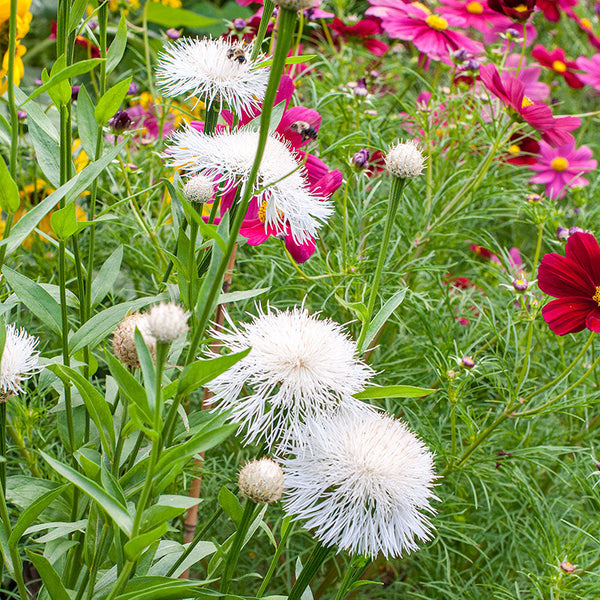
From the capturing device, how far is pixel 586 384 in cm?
86

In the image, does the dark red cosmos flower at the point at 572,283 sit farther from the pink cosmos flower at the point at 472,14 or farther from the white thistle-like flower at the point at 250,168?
the pink cosmos flower at the point at 472,14

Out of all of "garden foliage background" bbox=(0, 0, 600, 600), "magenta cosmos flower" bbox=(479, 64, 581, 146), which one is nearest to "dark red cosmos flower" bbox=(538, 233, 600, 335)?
"garden foliage background" bbox=(0, 0, 600, 600)

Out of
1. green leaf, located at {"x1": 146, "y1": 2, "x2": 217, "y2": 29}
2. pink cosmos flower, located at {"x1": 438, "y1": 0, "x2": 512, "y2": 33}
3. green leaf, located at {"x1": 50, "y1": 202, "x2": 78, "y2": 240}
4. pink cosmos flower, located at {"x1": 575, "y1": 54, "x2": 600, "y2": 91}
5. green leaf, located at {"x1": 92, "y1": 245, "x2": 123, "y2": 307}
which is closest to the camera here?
green leaf, located at {"x1": 50, "y1": 202, "x2": 78, "y2": 240}

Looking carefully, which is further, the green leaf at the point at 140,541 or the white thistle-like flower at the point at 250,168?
the white thistle-like flower at the point at 250,168

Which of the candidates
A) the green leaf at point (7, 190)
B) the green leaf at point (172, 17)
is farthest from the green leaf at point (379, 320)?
the green leaf at point (172, 17)

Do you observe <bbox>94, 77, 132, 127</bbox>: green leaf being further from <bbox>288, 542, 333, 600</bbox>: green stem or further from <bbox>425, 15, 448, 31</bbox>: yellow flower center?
<bbox>425, 15, 448, 31</bbox>: yellow flower center

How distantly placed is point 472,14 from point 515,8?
0.42 feet

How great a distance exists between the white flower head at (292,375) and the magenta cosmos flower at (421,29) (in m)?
0.60

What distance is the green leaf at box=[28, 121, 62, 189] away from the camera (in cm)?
45

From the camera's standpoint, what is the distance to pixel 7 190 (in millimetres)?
386

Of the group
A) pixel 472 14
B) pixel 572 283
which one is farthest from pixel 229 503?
pixel 472 14

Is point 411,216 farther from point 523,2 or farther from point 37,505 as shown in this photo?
point 37,505

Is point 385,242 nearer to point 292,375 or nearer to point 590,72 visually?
point 292,375

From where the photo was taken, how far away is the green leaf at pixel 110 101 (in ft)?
1.37
